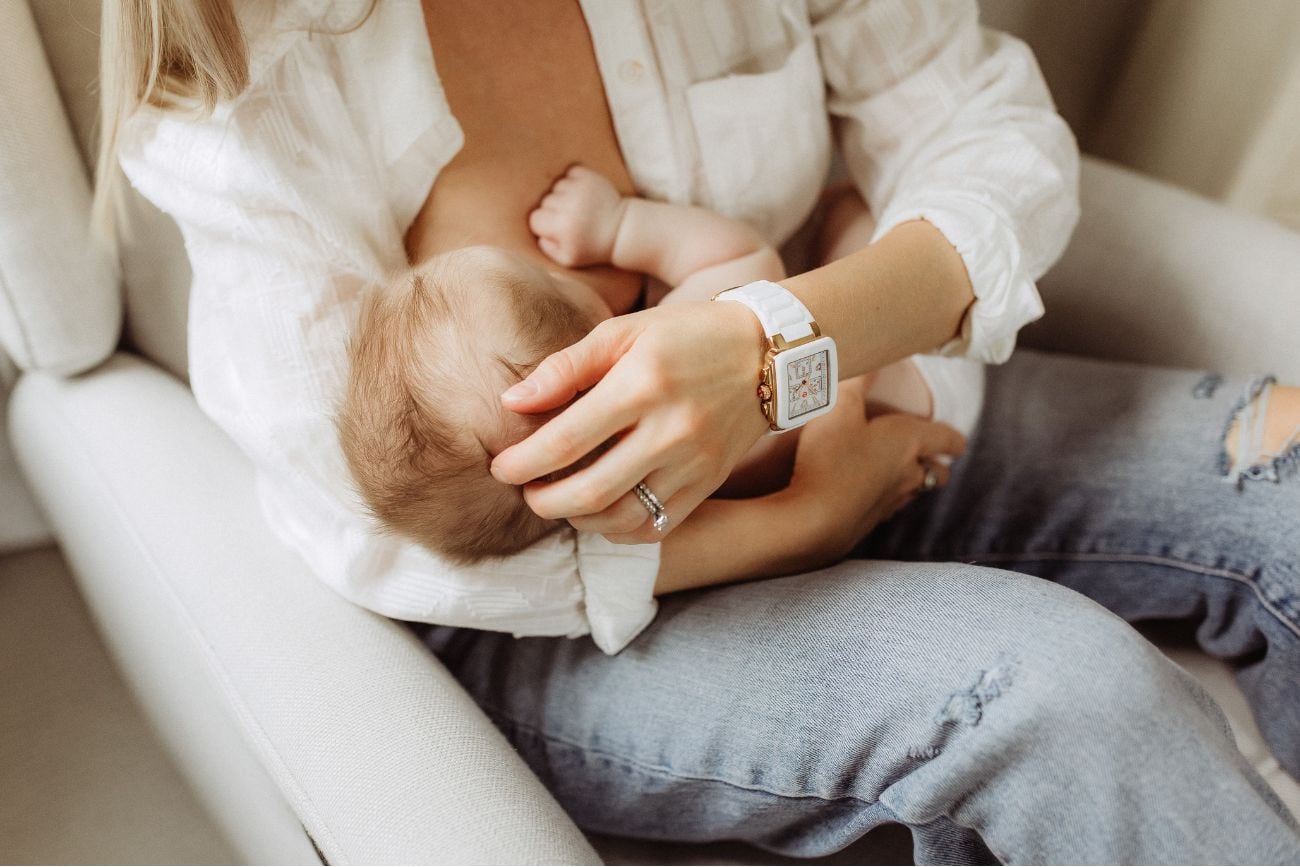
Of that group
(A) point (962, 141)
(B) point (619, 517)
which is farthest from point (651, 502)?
(A) point (962, 141)

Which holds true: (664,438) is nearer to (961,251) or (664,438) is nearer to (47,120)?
(961,251)

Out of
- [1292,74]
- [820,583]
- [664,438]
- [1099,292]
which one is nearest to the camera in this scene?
[664,438]

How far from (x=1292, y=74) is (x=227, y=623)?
1437mm

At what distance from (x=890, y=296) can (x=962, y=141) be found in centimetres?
22

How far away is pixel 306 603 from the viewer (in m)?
0.64

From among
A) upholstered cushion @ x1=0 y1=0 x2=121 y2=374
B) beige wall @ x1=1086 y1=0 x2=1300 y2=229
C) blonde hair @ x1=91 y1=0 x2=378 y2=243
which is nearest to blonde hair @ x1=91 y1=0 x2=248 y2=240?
blonde hair @ x1=91 y1=0 x2=378 y2=243

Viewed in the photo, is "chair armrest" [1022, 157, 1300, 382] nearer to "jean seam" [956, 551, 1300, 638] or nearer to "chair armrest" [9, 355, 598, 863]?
"jean seam" [956, 551, 1300, 638]

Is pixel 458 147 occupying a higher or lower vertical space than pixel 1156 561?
higher

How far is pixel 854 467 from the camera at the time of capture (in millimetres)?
734

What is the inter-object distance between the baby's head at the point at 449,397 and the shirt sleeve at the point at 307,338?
20mm

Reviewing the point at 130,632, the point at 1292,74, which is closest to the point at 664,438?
the point at 130,632

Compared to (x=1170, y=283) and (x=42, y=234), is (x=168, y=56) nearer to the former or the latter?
(x=42, y=234)

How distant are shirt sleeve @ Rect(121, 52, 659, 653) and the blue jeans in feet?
0.26

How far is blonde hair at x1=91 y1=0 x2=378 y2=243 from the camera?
22.6 inches
